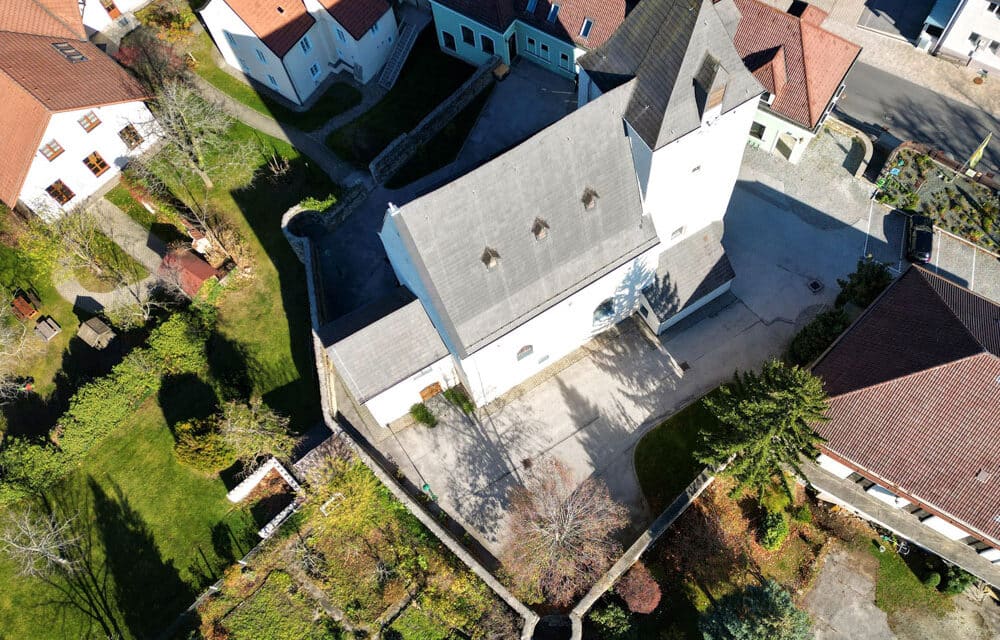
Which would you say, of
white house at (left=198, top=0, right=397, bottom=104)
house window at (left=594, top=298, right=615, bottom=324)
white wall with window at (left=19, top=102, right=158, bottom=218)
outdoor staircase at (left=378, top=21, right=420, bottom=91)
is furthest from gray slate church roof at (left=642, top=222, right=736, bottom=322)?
white wall with window at (left=19, top=102, right=158, bottom=218)

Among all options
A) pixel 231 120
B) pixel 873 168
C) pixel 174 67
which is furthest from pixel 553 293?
pixel 174 67

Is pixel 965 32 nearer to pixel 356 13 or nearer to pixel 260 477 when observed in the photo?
pixel 356 13

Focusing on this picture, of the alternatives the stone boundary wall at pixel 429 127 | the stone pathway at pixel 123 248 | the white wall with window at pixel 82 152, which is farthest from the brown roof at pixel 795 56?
the white wall with window at pixel 82 152

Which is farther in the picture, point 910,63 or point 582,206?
point 910,63

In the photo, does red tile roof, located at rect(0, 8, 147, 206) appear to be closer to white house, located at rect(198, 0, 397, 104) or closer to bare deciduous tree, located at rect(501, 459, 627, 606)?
white house, located at rect(198, 0, 397, 104)

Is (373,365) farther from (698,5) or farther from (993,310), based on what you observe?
(993,310)

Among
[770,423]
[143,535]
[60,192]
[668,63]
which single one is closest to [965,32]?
[668,63]
